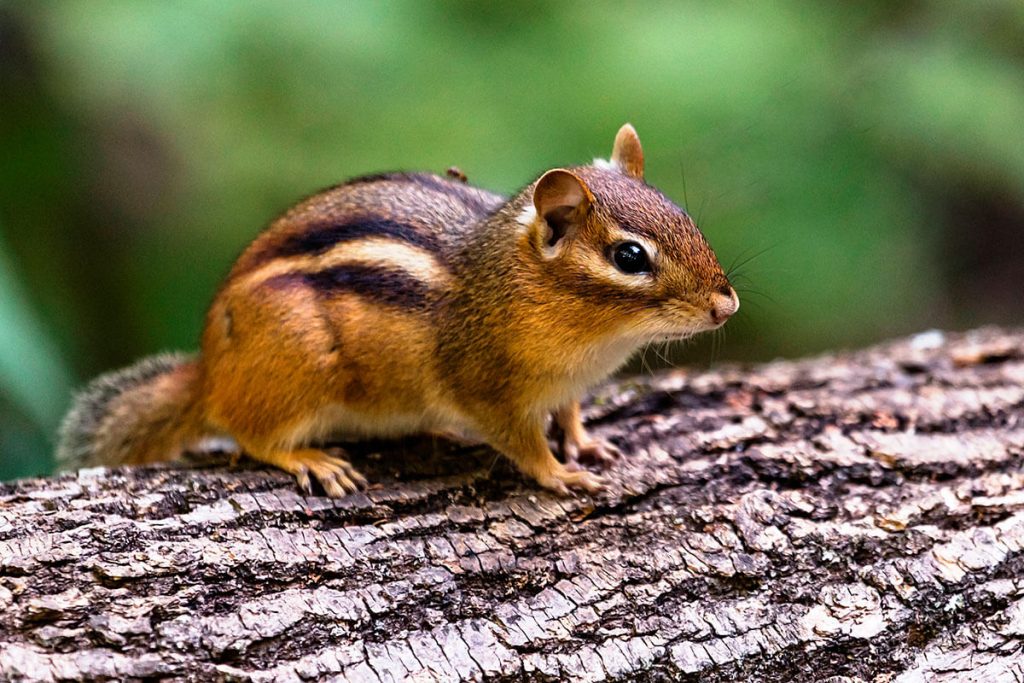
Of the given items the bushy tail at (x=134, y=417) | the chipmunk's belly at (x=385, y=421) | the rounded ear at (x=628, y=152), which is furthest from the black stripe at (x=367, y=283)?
the rounded ear at (x=628, y=152)

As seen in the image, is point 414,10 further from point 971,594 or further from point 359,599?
point 971,594

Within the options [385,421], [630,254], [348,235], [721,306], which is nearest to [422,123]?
[348,235]

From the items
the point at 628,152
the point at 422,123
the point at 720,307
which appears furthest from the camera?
the point at 422,123

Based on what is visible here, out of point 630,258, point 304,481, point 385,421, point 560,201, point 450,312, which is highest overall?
point 560,201

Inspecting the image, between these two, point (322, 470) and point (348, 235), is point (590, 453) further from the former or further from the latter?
point (348, 235)

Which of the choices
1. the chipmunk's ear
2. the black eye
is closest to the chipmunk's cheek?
the black eye

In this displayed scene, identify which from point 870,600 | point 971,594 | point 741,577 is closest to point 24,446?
point 741,577

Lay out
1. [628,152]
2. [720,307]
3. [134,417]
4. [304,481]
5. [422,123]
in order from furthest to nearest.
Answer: [422,123], [134,417], [628,152], [304,481], [720,307]
